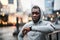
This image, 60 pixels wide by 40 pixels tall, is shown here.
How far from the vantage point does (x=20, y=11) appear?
6.27m

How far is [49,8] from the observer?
6.26 metres

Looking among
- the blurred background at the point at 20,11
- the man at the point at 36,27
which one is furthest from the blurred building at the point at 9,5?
the man at the point at 36,27

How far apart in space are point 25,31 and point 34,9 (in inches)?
5.9

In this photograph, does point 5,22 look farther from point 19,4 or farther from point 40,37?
point 40,37

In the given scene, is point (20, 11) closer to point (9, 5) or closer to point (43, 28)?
point (9, 5)

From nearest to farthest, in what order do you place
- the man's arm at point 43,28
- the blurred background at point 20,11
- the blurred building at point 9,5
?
the man's arm at point 43,28
the blurred background at point 20,11
the blurred building at point 9,5

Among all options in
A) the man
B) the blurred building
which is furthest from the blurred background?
the man

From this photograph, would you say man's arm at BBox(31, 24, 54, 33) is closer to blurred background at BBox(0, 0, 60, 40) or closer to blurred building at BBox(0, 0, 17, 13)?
blurred background at BBox(0, 0, 60, 40)

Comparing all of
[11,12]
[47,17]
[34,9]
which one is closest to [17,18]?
[11,12]

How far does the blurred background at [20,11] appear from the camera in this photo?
613cm

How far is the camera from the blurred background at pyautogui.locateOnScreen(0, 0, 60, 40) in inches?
241

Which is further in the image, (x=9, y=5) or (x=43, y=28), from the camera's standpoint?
(x=9, y=5)

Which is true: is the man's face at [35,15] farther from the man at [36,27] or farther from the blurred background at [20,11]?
the blurred background at [20,11]

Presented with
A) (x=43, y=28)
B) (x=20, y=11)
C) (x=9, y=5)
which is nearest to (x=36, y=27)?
(x=43, y=28)
